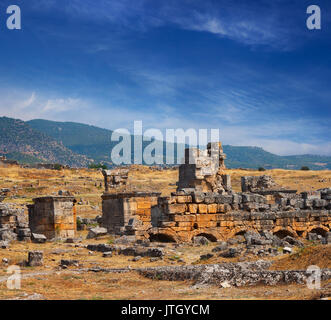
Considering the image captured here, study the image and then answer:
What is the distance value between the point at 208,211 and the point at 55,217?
6266 millimetres

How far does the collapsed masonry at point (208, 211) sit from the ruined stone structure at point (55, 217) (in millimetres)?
2128

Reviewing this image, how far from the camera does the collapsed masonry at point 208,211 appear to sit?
53.4 feet

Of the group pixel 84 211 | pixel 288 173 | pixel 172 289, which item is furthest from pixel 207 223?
pixel 288 173

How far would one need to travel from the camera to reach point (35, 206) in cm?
1964

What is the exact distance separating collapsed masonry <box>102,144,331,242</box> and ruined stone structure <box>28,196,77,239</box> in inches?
83.8

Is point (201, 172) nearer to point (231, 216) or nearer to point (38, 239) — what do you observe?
point (231, 216)

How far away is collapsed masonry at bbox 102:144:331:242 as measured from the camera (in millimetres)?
16266

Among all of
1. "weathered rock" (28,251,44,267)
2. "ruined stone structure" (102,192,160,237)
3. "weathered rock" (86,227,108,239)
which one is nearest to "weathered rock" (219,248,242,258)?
"weathered rock" (28,251,44,267)

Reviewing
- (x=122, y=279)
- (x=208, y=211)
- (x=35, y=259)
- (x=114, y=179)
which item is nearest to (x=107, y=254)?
(x=35, y=259)

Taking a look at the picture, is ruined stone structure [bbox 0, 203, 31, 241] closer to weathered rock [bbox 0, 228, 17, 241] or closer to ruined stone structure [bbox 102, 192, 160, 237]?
weathered rock [bbox 0, 228, 17, 241]

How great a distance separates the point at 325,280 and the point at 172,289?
2644 mm

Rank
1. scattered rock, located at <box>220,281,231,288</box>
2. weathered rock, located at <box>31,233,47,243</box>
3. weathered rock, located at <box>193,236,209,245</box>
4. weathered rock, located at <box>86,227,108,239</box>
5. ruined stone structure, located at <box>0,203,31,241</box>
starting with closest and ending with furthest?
1. scattered rock, located at <box>220,281,231,288</box>
2. weathered rock, located at <box>193,236,209,245</box>
3. weathered rock, located at <box>31,233,47,243</box>
4. weathered rock, located at <box>86,227,108,239</box>
5. ruined stone structure, located at <box>0,203,31,241</box>

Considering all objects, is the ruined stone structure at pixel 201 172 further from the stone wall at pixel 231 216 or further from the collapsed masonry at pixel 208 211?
the stone wall at pixel 231 216
